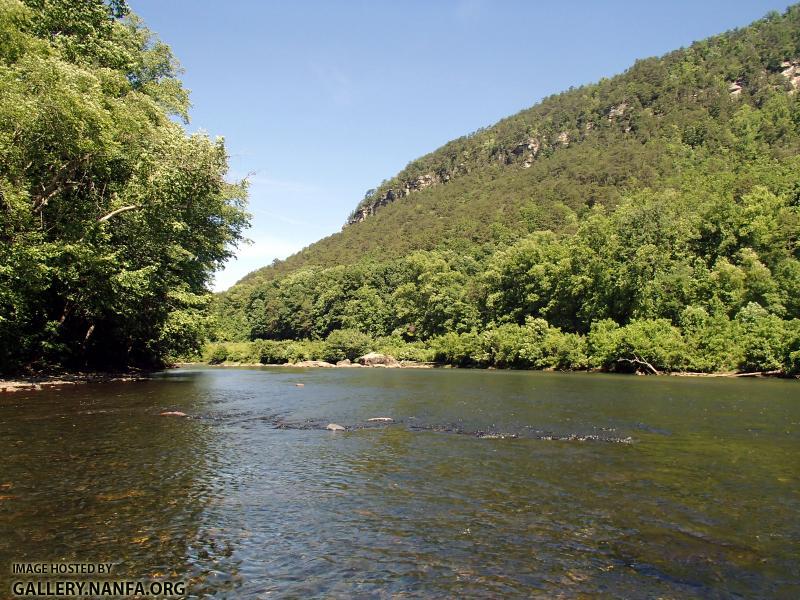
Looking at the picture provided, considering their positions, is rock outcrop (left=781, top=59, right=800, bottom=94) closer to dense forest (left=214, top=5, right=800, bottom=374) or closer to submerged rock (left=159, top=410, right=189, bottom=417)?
dense forest (left=214, top=5, right=800, bottom=374)

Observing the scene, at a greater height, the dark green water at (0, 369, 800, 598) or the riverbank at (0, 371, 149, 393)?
the dark green water at (0, 369, 800, 598)

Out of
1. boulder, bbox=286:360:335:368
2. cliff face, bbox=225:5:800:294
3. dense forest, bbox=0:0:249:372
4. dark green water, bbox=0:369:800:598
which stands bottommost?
boulder, bbox=286:360:335:368

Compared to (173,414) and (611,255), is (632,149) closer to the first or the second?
(611,255)

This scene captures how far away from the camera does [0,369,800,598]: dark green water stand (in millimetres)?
6848

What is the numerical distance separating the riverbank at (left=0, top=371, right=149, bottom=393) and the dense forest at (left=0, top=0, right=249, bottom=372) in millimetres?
1349

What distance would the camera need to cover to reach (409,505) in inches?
384

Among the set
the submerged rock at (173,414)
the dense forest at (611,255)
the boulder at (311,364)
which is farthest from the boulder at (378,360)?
the submerged rock at (173,414)

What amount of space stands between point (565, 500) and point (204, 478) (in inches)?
290

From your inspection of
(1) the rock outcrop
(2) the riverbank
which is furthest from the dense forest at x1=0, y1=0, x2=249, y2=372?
(1) the rock outcrop

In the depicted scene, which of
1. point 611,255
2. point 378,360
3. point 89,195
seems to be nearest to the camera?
point 89,195

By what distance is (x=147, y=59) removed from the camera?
41969 millimetres

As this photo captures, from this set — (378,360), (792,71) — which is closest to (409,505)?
(378,360)

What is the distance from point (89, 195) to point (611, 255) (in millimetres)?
64421

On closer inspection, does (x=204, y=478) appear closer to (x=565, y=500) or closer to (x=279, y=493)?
(x=279, y=493)
